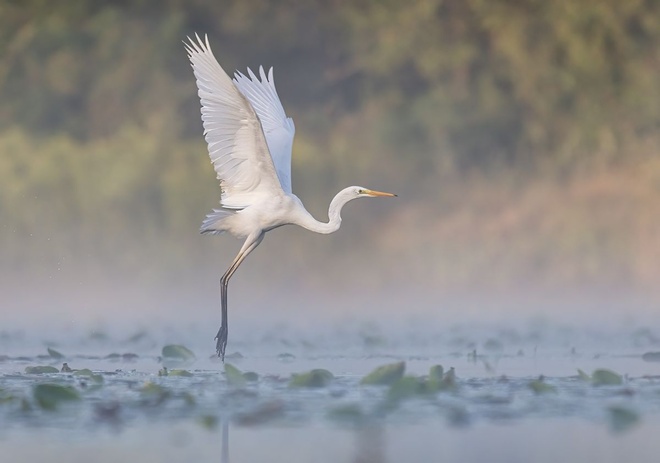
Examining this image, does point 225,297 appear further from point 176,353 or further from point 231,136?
point 231,136

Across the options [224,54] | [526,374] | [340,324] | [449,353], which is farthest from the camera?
[224,54]

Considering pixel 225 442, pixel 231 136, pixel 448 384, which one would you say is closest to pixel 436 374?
pixel 448 384

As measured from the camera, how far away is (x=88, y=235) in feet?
49.9

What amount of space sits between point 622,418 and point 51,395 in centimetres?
230

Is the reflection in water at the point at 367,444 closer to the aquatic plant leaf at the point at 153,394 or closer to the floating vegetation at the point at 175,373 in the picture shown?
the aquatic plant leaf at the point at 153,394

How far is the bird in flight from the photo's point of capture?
801cm

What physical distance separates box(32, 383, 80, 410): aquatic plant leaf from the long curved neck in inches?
104

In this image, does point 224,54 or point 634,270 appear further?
point 224,54

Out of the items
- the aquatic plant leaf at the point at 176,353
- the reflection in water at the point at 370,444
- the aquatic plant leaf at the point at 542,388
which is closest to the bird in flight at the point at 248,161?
the aquatic plant leaf at the point at 176,353

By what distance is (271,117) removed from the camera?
9.21 metres

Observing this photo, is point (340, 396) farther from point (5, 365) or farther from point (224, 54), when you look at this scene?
point (224, 54)

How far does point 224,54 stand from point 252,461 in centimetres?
1296

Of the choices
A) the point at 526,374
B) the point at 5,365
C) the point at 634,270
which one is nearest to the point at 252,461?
the point at 526,374

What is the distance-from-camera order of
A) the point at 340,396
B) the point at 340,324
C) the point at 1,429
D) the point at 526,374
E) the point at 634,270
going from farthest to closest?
the point at 634,270, the point at 340,324, the point at 526,374, the point at 340,396, the point at 1,429
